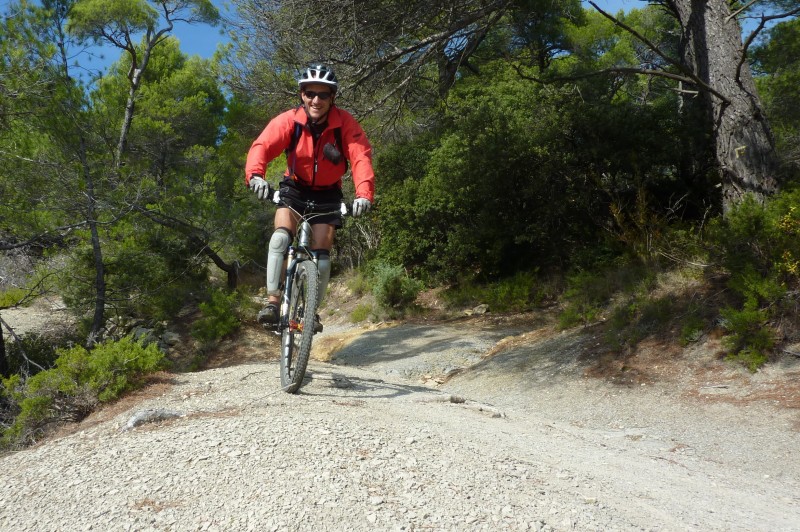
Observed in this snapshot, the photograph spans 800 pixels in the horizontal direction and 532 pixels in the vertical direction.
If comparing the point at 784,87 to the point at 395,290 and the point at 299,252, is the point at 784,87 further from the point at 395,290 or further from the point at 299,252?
the point at 299,252

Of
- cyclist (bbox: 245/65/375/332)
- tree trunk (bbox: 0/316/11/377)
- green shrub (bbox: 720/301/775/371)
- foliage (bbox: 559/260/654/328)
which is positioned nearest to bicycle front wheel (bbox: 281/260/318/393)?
cyclist (bbox: 245/65/375/332)

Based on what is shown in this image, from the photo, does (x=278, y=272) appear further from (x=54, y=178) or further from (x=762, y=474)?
(x=54, y=178)

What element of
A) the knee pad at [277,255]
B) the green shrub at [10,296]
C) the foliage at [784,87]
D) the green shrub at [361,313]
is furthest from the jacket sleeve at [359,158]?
the green shrub at [361,313]

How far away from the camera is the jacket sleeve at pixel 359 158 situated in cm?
443

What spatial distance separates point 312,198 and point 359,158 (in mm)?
504

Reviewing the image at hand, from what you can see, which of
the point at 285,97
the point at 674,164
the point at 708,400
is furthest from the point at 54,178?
the point at 674,164

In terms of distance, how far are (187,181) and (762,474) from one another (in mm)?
9705

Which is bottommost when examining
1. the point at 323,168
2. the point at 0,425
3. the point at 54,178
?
the point at 0,425

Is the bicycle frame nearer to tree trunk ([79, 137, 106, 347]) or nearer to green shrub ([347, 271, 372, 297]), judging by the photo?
tree trunk ([79, 137, 106, 347])

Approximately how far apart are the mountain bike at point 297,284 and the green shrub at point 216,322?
6119mm

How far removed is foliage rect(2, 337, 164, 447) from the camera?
14.0 ft

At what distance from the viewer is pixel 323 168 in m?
4.58

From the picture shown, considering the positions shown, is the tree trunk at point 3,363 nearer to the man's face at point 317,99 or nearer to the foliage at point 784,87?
the man's face at point 317,99

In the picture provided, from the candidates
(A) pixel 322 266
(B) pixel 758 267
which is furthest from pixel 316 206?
(B) pixel 758 267
